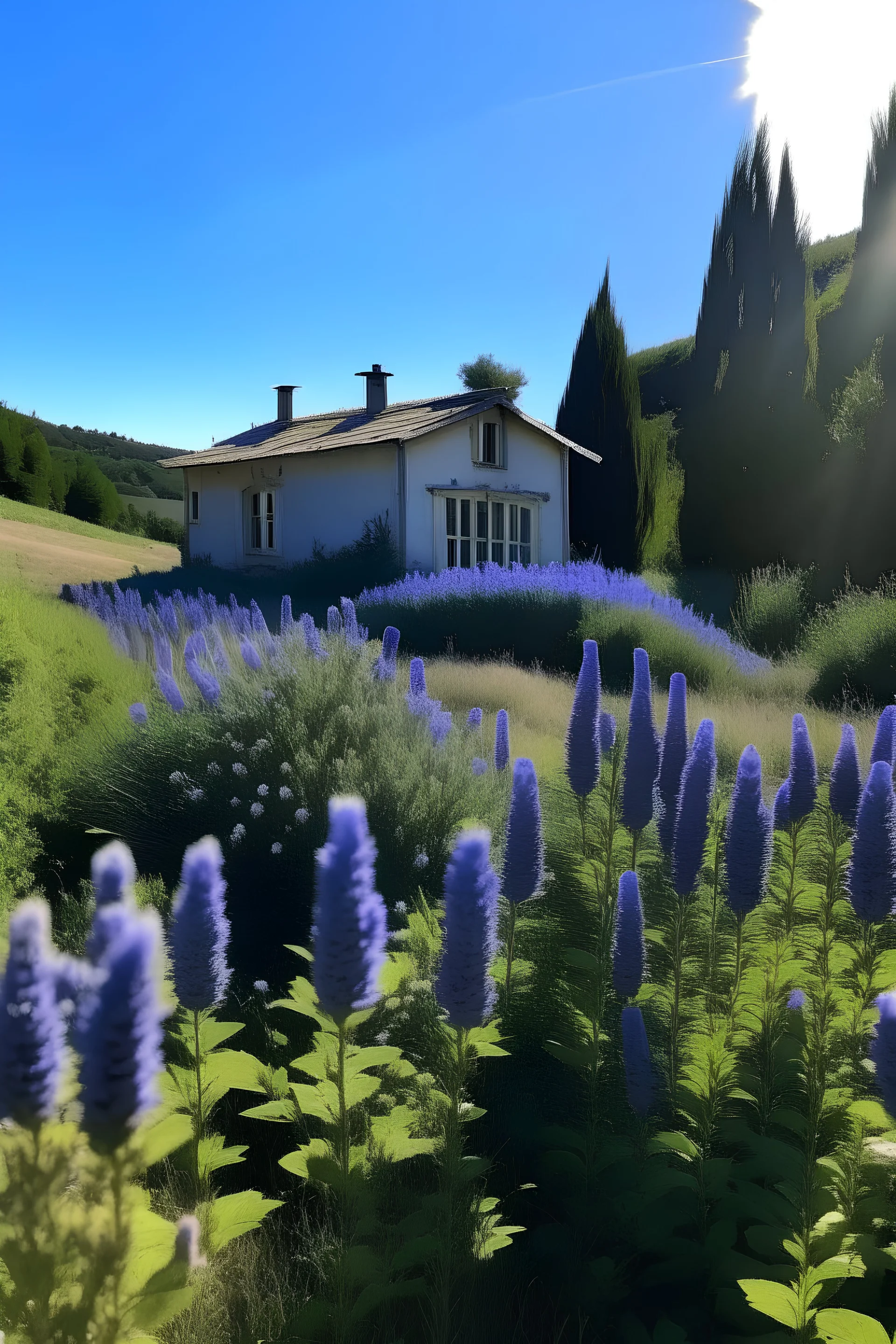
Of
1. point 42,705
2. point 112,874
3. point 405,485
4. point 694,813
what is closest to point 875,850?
point 694,813

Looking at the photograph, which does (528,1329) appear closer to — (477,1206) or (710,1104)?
(477,1206)

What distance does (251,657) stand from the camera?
496 cm

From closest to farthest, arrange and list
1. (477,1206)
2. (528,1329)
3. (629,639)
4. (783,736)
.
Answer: (477,1206) < (528,1329) < (783,736) < (629,639)

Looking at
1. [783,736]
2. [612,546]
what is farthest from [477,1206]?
[612,546]

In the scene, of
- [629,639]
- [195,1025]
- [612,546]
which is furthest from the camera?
[612,546]

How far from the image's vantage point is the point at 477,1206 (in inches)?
69.3

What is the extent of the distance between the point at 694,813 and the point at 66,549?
25.9m

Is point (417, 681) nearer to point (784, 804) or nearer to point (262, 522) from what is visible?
point (784, 804)

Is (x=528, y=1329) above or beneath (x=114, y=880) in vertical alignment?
beneath

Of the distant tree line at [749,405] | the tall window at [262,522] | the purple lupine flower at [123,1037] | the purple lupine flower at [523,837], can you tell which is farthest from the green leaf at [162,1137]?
the tall window at [262,522]

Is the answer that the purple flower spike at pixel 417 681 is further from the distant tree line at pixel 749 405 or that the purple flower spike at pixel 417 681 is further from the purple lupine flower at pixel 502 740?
the distant tree line at pixel 749 405

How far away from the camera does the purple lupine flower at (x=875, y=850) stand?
2.01 meters

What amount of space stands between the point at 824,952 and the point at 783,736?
4.50 meters

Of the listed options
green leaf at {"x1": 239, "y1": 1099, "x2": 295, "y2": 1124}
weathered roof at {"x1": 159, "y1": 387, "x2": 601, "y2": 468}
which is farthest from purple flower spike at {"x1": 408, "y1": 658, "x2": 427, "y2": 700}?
weathered roof at {"x1": 159, "y1": 387, "x2": 601, "y2": 468}
